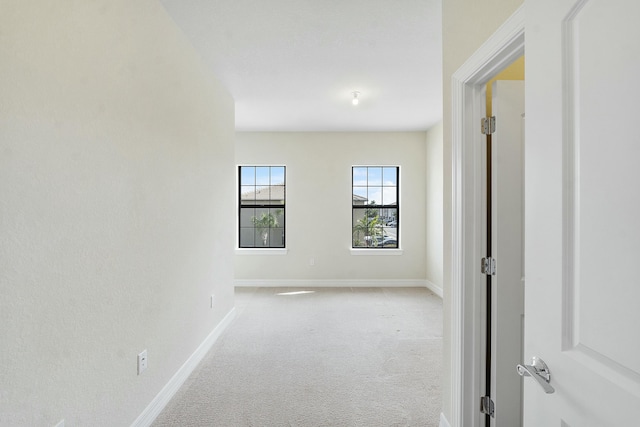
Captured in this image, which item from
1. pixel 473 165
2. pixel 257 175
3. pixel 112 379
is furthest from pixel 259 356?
pixel 257 175

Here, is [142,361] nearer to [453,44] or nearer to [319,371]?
[319,371]

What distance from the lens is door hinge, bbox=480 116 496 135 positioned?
5.63ft

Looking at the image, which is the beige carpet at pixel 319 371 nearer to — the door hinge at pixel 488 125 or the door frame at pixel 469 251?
the door frame at pixel 469 251

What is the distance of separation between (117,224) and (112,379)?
0.76 meters

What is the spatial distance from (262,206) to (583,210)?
5548 millimetres

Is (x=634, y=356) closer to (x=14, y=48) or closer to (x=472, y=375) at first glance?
(x=472, y=375)

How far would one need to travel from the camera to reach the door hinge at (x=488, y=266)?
5.56ft

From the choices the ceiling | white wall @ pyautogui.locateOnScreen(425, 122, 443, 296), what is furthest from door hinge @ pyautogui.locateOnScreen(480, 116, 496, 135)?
white wall @ pyautogui.locateOnScreen(425, 122, 443, 296)

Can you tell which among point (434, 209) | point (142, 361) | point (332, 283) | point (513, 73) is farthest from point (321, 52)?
point (332, 283)

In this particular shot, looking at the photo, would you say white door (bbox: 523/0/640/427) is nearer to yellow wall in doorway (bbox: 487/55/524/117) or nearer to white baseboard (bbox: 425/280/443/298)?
yellow wall in doorway (bbox: 487/55/524/117)

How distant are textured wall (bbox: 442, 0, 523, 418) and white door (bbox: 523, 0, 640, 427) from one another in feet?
2.05

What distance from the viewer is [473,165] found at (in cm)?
169

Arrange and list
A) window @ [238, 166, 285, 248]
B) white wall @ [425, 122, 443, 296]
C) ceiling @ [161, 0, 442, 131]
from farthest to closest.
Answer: window @ [238, 166, 285, 248] < white wall @ [425, 122, 443, 296] < ceiling @ [161, 0, 442, 131]

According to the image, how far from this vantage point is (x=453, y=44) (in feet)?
6.05
